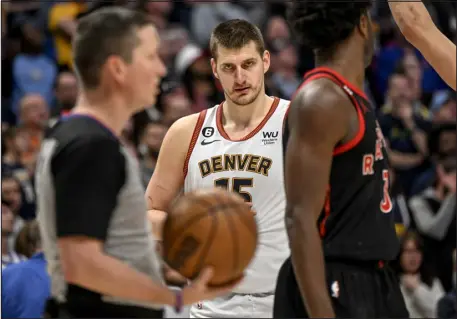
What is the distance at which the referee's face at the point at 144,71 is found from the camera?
11.7 feet

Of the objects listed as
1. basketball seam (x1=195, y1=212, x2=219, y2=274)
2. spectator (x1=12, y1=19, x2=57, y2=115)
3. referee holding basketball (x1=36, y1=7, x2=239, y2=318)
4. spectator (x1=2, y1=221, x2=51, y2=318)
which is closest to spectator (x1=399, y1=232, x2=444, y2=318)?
spectator (x1=2, y1=221, x2=51, y2=318)

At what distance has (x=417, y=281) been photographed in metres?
9.19

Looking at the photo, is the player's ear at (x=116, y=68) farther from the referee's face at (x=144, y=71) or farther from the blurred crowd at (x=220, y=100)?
the blurred crowd at (x=220, y=100)

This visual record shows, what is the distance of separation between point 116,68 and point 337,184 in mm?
1016

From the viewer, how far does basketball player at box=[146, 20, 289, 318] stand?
5.29 m

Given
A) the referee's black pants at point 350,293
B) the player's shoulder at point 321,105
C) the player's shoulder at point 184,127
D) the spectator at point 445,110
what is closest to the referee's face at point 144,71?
the player's shoulder at point 321,105

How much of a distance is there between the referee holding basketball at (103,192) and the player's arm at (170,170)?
172cm

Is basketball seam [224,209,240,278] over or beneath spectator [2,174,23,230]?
beneath

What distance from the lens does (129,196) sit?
3457mm

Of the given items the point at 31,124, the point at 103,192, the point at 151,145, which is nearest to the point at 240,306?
the point at 103,192

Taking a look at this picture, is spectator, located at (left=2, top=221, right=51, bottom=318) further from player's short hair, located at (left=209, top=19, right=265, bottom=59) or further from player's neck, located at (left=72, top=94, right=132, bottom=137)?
player's neck, located at (left=72, top=94, right=132, bottom=137)

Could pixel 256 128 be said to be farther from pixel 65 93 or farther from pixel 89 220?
pixel 65 93

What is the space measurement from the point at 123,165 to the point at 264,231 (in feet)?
6.62

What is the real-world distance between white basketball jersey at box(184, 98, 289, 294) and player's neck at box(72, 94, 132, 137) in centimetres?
183
